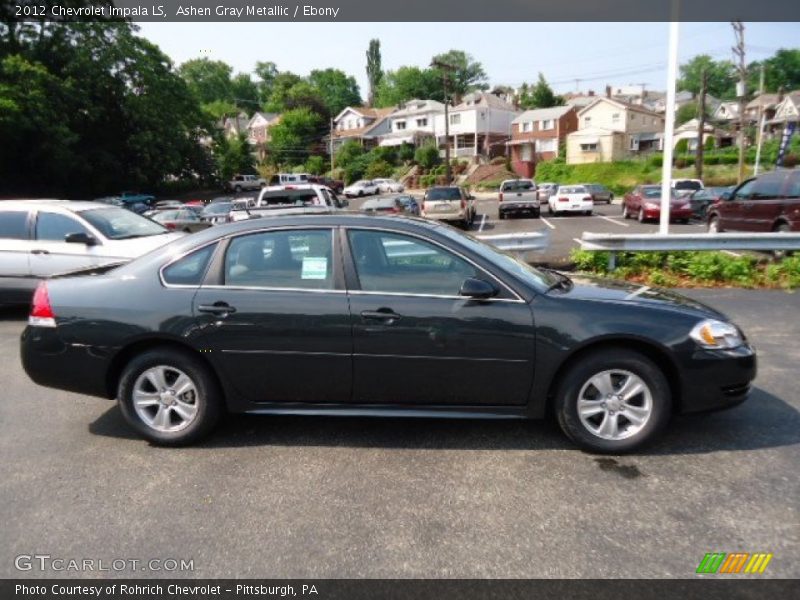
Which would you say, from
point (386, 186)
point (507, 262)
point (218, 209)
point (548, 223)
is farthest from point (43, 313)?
point (386, 186)

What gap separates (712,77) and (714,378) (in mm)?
124068

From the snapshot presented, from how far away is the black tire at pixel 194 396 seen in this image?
3963 millimetres

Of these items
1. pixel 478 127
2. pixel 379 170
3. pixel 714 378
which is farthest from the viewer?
pixel 478 127

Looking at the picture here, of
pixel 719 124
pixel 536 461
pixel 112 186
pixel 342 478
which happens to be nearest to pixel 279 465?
pixel 342 478

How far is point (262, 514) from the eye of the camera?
3.20 meters

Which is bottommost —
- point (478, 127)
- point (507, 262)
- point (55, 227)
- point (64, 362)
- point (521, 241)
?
point (64, 362)

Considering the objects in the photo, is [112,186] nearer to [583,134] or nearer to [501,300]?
[583,134]

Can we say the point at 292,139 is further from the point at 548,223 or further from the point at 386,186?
the point at 548,223

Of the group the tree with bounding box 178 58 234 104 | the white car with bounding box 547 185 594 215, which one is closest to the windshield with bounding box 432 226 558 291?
the white car with bounding box 547 185 594 215

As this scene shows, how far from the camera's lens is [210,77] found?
4176 inches

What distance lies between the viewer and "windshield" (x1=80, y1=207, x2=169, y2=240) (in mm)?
8008

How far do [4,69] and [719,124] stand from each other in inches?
2903

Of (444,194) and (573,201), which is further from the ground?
(444,194)
